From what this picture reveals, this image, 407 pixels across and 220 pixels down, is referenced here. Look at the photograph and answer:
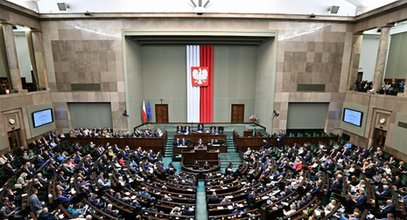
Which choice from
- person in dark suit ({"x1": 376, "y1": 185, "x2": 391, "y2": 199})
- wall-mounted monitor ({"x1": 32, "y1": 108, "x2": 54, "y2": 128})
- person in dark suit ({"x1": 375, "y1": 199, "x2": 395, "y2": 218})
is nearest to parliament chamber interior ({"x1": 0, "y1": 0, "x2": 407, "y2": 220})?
person in dark suit ({"x1": 376, "y1": 185, "x2": 391, "y2": 199})

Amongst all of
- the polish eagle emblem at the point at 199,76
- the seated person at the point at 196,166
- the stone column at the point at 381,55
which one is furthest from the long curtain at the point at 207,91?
the stone column at the point at 381,55

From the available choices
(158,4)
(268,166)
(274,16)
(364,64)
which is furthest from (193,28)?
(364,64)

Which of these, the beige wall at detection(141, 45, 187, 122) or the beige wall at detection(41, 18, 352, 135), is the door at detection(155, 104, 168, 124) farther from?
the beige wall at detection(41, 18, 352, 135)

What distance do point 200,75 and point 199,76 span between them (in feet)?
0.44

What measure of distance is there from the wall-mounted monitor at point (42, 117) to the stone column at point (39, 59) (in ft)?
6.76

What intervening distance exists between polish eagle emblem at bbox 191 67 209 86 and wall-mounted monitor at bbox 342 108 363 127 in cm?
1164

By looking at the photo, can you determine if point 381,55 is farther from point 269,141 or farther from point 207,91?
point 207,91

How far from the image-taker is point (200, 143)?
1475 cm

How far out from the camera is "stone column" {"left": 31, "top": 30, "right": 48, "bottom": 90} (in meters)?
16.2

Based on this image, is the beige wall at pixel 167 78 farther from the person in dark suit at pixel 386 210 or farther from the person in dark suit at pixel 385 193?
the person in dark suit at pixel 386 210

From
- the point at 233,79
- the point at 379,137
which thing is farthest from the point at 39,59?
the point at 379,137

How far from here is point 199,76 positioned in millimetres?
20594

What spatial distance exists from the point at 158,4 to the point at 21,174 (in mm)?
13182

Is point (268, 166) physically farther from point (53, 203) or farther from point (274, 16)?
point (274, 16)
